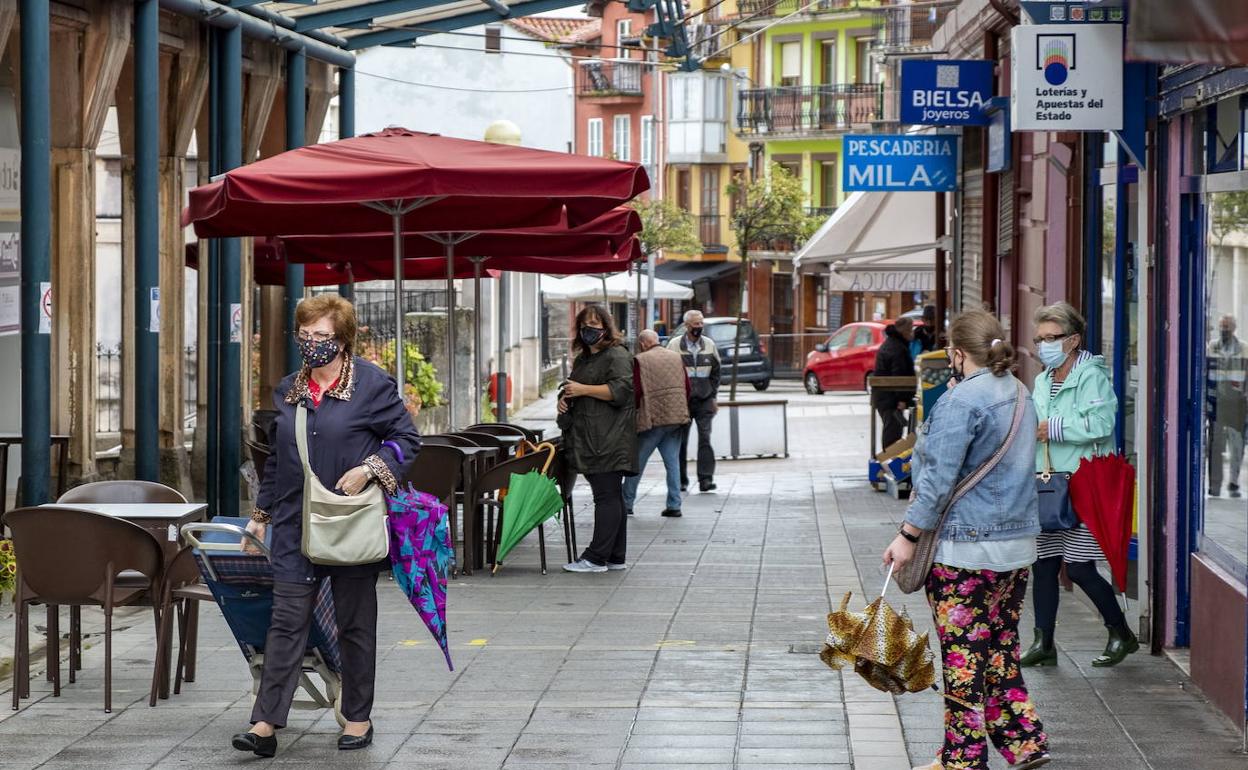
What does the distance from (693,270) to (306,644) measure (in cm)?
6309

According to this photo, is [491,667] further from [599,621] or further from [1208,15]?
[1208,15]

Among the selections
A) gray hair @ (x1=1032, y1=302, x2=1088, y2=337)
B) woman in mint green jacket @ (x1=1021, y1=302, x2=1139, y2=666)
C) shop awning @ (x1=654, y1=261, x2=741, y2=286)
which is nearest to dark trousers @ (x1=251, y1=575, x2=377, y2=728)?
woman in mint green jacket @ (x1=1021, y1=302, x2=1139, y2=666)

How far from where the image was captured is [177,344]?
14797 mm

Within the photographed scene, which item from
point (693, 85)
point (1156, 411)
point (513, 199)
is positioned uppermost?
point (693, 85)

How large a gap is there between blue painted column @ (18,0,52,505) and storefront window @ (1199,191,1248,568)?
6.06 m

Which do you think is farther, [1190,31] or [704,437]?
[704,437]

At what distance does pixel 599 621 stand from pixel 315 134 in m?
9.20

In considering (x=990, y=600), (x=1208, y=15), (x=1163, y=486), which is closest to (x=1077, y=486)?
(x=1163, y=486)

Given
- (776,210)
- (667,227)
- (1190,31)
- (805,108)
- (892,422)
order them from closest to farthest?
(1190,31), (892,422), (776,210), (667,227), (805,108)

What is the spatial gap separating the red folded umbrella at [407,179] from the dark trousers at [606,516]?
5.40 feet

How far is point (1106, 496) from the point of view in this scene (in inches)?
336

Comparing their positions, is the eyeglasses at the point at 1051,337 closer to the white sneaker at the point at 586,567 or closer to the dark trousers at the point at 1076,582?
the dark trousers at the point at 1076,582

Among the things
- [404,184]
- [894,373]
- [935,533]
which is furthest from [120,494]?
[894,373]

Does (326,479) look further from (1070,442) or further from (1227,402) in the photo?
(1227,402)
